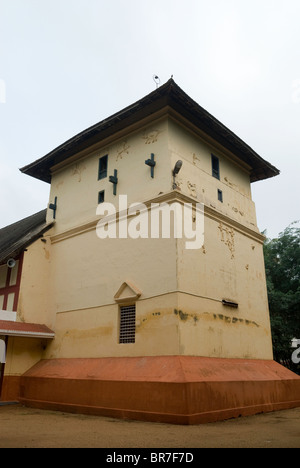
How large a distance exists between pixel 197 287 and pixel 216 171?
196 inches

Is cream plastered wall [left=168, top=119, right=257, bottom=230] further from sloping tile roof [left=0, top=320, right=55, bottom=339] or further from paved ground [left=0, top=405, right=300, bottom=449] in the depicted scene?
sloping tile roof [left=0, top=320, right=55, bottom=339]

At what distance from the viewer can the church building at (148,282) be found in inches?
383

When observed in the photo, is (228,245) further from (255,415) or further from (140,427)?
(140,427)

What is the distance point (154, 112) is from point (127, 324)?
6.91 metres

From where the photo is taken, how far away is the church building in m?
9.73

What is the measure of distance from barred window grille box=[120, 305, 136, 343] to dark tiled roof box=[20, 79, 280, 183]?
251 inches

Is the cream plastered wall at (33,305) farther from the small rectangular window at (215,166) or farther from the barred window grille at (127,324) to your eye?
the small rectangular window at (215,166)

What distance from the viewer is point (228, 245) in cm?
1277

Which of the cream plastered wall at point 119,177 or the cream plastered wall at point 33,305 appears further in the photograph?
the cream plastered wall at point 33,305

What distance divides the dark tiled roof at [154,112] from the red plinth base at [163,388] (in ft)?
25.5

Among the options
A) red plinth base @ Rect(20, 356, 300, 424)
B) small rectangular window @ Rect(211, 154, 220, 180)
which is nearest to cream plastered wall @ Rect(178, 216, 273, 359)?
red plinth base @ Rect(20, 356, 300, 424)

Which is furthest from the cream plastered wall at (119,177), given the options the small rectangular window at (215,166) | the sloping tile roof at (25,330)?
the sloping tile roof at (25,330)

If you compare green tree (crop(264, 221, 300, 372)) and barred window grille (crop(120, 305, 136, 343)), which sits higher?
green tree (crop(264, 221, 300, 372))

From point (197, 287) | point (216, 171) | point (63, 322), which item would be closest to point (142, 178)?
point (216, 171)
